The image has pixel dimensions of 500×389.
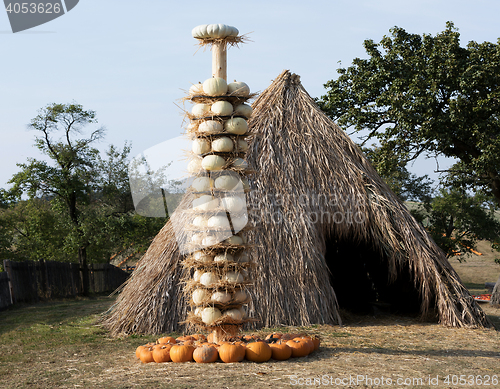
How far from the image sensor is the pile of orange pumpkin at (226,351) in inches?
194

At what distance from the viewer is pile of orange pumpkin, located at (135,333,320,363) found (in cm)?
492

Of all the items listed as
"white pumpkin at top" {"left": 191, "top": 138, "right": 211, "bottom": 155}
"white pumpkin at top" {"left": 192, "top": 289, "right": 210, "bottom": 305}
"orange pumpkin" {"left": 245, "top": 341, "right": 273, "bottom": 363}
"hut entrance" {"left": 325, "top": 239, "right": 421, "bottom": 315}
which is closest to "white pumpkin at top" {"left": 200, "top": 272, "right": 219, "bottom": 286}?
"white pumpkin at top" {"left": 192, "top": 289, "right": 210, "bottom": 305}

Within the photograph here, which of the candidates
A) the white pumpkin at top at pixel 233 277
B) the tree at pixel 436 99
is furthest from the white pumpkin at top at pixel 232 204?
the tree at pixel 436 99

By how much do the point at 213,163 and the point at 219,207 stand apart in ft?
1.69

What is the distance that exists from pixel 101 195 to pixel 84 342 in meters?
13.9

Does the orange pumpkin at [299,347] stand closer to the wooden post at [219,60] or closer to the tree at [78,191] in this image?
the wooden post at [219,60]

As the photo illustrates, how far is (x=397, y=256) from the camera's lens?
302 inches

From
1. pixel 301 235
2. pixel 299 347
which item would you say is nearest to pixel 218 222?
pixel 299 347

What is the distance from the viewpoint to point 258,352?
4938 millimetres

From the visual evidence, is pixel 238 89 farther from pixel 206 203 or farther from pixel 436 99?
pixel 436 99

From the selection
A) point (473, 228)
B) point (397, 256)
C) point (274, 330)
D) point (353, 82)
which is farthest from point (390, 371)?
point (473, 228)

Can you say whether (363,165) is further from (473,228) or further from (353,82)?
(473,228)

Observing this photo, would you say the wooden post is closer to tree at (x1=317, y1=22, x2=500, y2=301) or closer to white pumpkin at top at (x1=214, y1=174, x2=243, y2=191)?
white pumpkin at top at (x1=214, y1=174, x2=243, y2=191)

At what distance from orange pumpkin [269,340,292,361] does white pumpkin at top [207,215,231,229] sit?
1.46 m
